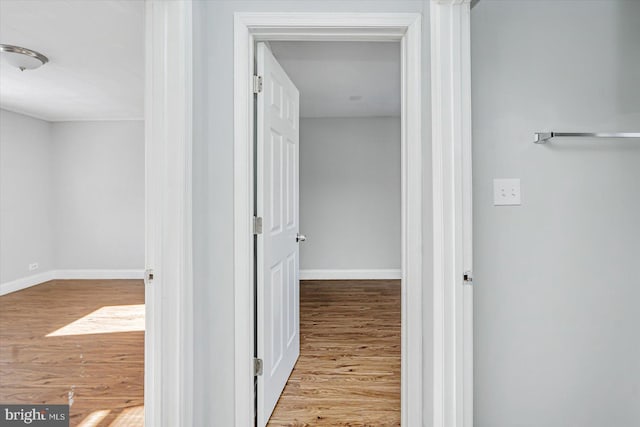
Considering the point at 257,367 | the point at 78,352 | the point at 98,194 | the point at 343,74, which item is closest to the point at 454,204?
the point at 257,367

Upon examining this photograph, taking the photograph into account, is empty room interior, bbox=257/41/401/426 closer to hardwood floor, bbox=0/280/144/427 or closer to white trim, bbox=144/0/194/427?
white trim, bbox=144/0/194/427

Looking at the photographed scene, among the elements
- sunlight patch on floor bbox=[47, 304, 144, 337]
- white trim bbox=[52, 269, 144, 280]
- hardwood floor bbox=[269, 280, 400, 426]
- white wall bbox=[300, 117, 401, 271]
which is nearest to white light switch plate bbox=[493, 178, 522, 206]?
hardwood floor bbox=[269, 280, 400, 426]

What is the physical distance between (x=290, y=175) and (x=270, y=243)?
2.13 feet

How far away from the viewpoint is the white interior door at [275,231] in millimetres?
1871

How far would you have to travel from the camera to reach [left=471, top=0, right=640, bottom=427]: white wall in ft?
5.30

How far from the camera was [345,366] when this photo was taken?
2646mm

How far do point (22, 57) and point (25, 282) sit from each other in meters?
3.47

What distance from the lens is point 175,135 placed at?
4.66 ft

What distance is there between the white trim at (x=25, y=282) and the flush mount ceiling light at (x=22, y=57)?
10.2ft

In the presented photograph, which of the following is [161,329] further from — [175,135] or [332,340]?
[332,340]

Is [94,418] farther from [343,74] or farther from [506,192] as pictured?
[343,74]

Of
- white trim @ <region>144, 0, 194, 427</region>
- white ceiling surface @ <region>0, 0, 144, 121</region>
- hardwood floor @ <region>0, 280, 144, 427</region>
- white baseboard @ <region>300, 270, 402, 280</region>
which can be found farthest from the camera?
white baseboard @ <region>300, 270, 402, 280</region>

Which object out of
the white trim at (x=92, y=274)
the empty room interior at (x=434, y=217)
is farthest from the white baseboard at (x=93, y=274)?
the empty room interior at (x=434, y=217)

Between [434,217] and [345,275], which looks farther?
[345,275]
